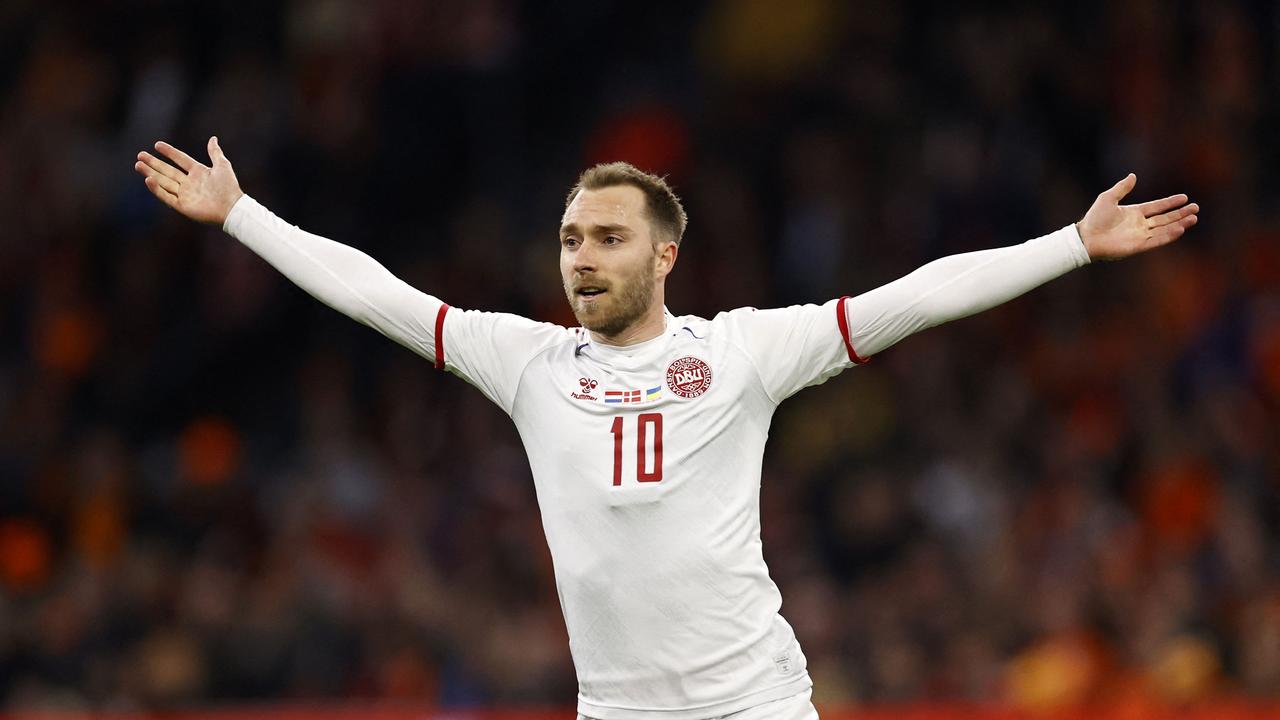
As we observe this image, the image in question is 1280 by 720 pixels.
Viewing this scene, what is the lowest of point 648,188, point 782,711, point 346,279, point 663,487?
point 782,711

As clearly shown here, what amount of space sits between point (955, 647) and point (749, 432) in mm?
5558

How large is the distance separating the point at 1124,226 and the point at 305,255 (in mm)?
2705

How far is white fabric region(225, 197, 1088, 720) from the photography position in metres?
5.62

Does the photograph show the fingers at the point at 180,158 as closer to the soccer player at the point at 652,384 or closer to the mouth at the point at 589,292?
the soccer player at the point at 652,384

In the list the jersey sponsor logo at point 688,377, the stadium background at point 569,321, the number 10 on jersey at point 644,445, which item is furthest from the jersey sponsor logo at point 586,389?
the stadium background at point 569,321

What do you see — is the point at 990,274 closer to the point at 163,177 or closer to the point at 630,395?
the point at 630,395

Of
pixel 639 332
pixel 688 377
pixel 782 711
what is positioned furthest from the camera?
pixel 639 332

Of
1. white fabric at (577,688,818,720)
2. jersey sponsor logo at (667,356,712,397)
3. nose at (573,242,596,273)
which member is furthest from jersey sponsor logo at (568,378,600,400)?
white fabric at (577,688,818,720)

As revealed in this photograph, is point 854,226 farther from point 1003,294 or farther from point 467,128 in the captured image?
point 1003,294

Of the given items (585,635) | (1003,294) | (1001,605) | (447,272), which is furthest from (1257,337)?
(585,635)

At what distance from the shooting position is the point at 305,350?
14352 millimetres

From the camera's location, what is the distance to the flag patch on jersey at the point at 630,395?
583 centimetres

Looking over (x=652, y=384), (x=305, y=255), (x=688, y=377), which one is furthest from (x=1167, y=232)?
(x=305, y=255)

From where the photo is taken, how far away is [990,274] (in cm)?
584
